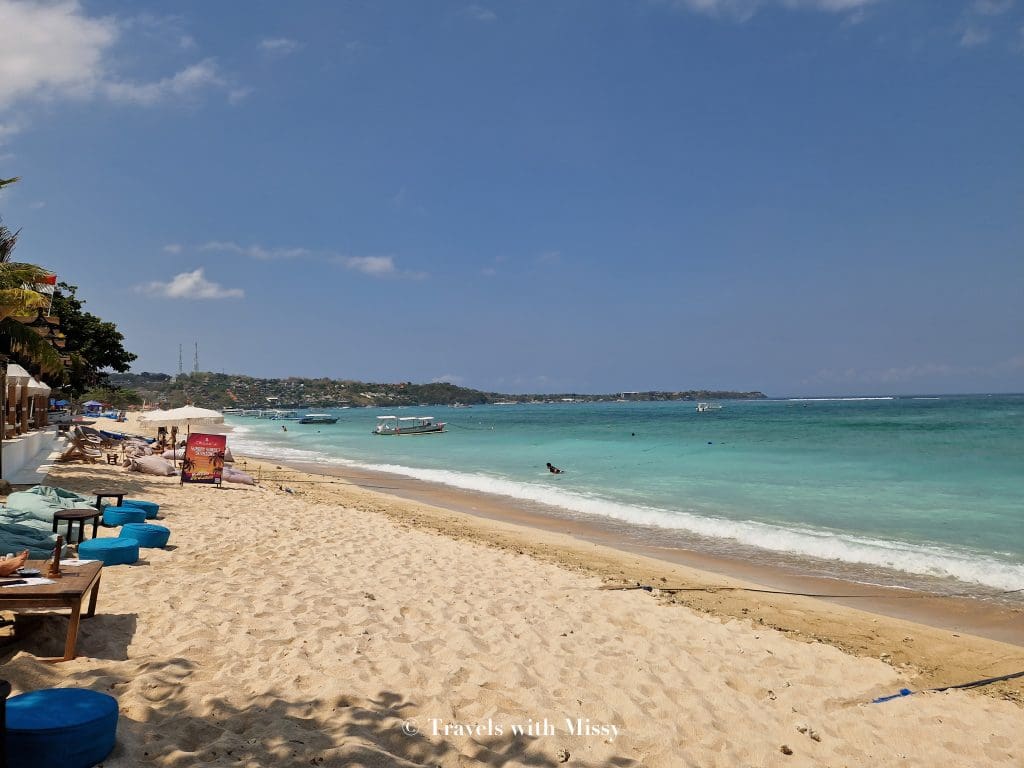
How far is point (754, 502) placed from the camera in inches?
628

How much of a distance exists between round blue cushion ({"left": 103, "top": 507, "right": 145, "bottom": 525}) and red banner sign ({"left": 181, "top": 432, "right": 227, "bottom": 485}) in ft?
20.2

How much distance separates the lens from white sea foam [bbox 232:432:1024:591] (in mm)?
9258

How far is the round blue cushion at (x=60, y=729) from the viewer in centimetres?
253

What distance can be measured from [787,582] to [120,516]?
9.05 meters

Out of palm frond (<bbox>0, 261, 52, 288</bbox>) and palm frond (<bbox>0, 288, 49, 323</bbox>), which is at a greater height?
palm frond (<bbox>0, 261, 52, 288</bbox>)

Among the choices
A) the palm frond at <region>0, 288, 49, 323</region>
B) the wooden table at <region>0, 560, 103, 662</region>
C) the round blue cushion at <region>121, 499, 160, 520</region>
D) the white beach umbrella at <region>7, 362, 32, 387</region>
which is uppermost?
the palm frond at <region>0, 288, 49, 323</region>

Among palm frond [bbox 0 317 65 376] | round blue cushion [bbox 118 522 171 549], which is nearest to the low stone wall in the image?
palm frond [bbox 0 317 65 376]

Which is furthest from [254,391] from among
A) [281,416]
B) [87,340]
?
[87,340]

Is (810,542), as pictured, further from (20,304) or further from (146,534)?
(20,304)

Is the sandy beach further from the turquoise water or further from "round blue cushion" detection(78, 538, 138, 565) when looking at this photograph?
the turquoise water

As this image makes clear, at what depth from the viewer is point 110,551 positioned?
20.1 feet

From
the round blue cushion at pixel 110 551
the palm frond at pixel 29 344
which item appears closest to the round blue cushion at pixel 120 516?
the round blue cushion at pixel 110 551

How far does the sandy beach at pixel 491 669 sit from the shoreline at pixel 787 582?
0.52 meters

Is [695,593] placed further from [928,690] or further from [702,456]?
[702,456]
